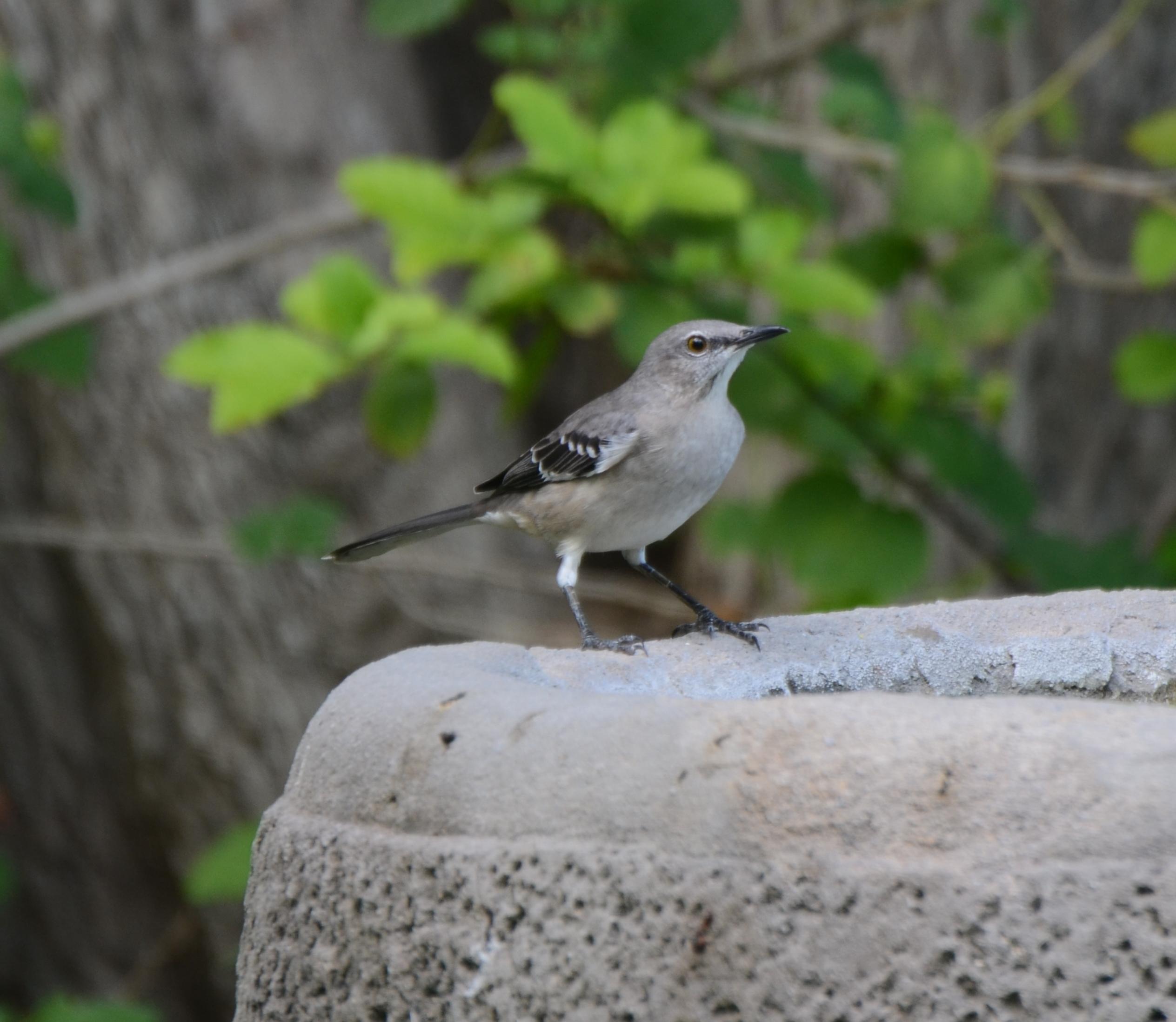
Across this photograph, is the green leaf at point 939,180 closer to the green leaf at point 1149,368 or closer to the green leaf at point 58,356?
the green leaf at point 1149,368

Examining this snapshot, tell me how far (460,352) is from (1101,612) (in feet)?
6.03

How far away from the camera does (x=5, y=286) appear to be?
469cm

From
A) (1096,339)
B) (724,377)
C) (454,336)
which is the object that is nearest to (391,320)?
(454,336)

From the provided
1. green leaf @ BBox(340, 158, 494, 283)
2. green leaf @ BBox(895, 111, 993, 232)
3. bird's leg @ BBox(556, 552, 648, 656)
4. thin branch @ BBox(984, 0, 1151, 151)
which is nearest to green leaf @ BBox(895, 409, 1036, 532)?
green leaf @ BBox(895, 111, 993, 232)

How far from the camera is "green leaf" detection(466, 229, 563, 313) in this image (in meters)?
3.97

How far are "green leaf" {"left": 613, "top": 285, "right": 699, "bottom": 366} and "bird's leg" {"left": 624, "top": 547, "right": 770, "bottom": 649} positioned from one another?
631 millimetres

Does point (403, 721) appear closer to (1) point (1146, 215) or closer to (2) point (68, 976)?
(1) point (1146, 215)

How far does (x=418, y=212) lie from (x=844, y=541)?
5.52 feet

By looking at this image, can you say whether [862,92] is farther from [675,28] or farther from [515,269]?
[515,269]

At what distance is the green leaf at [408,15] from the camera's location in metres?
4.04

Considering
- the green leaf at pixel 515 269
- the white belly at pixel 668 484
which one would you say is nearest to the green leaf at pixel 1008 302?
the white belly at pixel 668 484

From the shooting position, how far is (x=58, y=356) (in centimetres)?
470

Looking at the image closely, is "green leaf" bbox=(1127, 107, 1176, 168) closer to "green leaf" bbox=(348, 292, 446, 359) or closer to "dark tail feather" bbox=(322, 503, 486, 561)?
"green leaf" bbox=(348, 292, 446, 359)

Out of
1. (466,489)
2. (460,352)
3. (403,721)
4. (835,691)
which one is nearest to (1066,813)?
(403,721)
